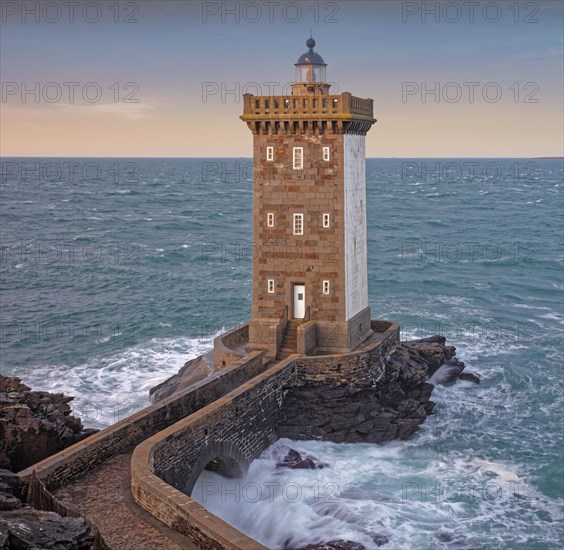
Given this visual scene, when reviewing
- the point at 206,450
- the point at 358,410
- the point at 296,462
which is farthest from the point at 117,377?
the point at 206,450

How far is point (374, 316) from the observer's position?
53.3 meters

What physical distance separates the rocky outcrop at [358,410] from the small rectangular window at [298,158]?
826 cm

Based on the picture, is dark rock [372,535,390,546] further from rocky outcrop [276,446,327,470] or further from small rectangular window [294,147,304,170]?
small rectangular window [294,147,304,170]

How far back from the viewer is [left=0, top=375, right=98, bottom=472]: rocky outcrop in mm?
23984

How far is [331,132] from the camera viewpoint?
32125 mm

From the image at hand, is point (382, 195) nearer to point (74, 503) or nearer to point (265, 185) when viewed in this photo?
point (265, 185)

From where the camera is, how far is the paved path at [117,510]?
1920 cm

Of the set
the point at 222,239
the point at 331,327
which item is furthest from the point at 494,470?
the point at 222,239

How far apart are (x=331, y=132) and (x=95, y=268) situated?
141 ft

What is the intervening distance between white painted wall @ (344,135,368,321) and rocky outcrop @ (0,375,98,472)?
1164cm

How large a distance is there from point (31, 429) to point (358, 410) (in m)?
12.8

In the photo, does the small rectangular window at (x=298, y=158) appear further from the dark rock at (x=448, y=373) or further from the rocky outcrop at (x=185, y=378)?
the dark rock at (x=448, y=373)

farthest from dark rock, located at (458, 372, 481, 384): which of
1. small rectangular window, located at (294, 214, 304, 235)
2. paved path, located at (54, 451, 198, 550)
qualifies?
paved path, located at (54, 451, 198, 550)

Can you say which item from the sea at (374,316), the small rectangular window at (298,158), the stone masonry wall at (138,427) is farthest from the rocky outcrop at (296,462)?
the small rectangular window at (298,158)
